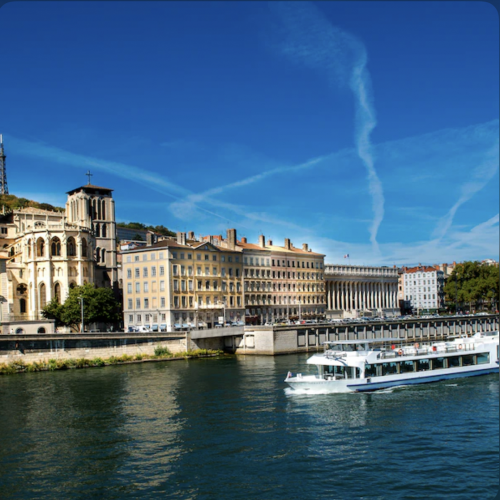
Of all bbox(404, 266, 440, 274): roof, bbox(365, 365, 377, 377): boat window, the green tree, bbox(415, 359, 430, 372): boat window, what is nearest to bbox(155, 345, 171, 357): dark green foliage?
the green tree

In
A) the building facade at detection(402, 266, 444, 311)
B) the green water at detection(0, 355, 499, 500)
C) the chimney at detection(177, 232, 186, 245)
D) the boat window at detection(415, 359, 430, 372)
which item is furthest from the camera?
the building facade at detection(402, 266, 444, 311)

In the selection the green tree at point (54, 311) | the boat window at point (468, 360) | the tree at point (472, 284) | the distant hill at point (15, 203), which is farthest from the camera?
the distant hill at point (15, 203)

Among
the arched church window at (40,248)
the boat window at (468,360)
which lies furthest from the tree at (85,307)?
the boat window at (468,360)

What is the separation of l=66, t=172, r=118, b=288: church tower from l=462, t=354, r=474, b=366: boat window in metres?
65.8

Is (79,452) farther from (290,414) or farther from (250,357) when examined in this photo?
(250,357)

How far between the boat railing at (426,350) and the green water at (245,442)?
10.2ft

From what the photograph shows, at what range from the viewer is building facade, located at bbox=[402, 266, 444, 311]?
506ft

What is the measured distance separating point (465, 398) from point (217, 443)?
60.1 ft

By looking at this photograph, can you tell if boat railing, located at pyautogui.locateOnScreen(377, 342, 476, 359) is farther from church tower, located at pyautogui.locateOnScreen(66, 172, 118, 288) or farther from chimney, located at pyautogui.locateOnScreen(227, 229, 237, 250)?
church tower, located at pyautogui.locateOnScreen(66, 172, 118, 288)

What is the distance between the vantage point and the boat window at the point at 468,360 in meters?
53.0

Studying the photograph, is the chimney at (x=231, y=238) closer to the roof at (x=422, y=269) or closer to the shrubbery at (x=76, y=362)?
the shrubbery at (x=76, y=362)

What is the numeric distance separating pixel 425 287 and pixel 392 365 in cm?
11177

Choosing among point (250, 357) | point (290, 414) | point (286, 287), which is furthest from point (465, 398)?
point (286, 287)

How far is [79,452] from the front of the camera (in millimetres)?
29922
